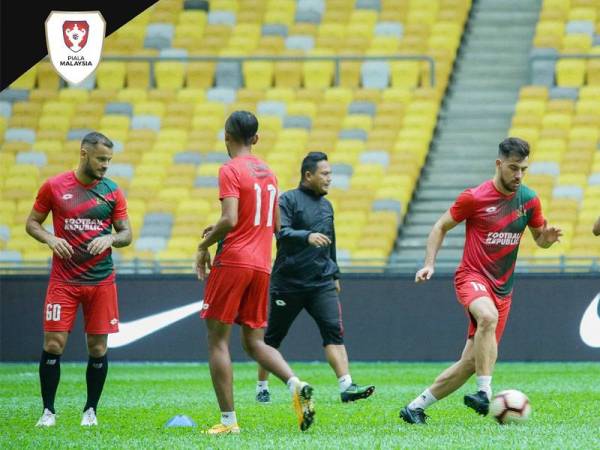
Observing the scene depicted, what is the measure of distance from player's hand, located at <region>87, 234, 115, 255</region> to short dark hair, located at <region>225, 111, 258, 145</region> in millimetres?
1448

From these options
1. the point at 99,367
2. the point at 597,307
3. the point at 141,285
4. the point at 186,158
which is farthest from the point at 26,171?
the point at 99,367

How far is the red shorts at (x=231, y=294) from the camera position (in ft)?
29.1

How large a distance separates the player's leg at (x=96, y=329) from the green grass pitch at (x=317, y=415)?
0.72 feet

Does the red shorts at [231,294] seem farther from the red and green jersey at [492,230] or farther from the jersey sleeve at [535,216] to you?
the jersey sleeve at [535,216]

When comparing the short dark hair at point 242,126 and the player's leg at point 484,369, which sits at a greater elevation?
the short dark hair at point 242,126

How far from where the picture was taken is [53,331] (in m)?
9.77

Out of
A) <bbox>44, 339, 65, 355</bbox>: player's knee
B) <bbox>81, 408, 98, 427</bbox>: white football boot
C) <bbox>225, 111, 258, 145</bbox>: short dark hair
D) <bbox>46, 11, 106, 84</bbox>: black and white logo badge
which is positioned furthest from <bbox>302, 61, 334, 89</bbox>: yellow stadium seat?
<bbox>225, 111, 258, 145</bbox>: short dark hair

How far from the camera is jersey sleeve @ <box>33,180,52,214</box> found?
986 cm

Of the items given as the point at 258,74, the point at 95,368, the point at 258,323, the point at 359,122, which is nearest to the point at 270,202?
the point at 258,323

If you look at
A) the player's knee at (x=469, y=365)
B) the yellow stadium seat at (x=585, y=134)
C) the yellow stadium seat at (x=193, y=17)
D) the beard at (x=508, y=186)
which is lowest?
the player's knee at (x=469, y=365)

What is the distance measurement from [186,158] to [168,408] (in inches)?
449

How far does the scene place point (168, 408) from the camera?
1124cm

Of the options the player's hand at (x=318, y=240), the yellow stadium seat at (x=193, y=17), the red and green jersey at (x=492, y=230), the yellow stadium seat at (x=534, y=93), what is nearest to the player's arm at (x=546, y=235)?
the red and green jersey at (x=492, y=230)

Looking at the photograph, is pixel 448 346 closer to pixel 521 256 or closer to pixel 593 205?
pixel 521 256
